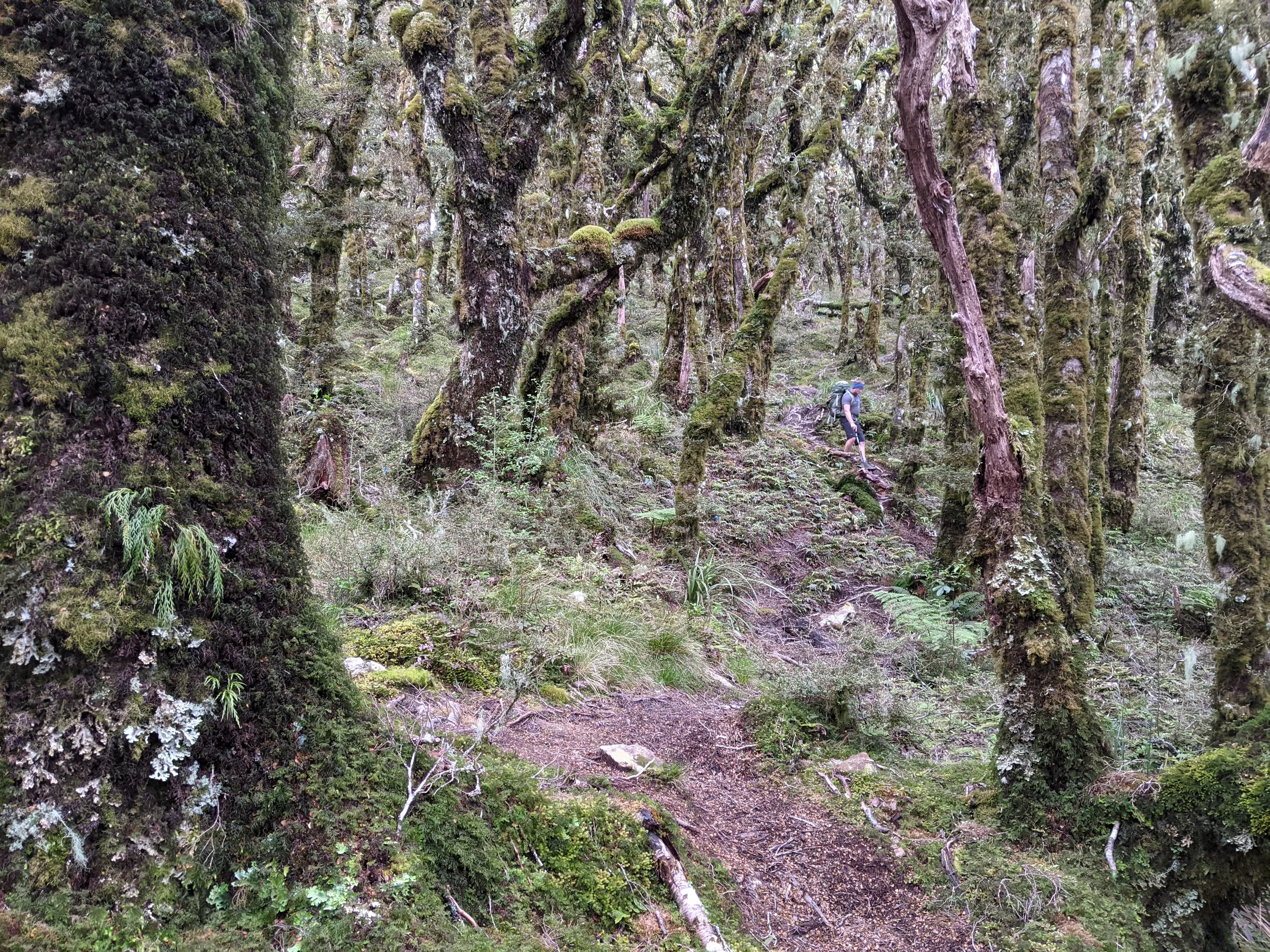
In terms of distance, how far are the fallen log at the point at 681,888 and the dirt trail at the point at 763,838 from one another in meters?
0.39

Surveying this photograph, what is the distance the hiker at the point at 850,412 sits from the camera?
13383 mm

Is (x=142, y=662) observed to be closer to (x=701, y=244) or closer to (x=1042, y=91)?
(x=1042, y=91)

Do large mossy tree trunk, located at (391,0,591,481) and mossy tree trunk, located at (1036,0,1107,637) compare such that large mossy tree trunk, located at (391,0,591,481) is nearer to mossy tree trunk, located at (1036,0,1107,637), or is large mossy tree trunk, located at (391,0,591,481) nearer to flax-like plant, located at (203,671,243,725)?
mossy tree trunk, located at (1036,0,1107,637)

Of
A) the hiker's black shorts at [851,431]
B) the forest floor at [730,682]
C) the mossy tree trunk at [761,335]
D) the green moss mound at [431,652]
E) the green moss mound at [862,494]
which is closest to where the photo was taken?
the forest floor at [730,682]

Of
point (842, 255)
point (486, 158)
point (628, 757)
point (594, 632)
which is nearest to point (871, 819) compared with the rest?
point (628, 757)

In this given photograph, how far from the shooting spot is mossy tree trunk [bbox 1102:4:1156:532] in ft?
34.1

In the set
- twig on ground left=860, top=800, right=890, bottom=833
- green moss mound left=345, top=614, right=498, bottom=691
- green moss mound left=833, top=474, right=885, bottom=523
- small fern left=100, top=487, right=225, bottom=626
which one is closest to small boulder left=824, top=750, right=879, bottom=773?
twig on ground left=860, top=800, right=890, bottom=833

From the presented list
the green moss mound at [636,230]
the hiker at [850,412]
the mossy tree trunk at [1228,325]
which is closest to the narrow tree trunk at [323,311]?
the green moss mound at [636,230]

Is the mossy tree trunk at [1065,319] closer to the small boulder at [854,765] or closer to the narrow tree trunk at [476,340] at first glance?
the small boulder at [854,765]

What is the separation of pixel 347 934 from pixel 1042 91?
9034 mm

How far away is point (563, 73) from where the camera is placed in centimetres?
802

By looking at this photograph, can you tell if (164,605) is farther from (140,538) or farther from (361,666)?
Result: (361,666)

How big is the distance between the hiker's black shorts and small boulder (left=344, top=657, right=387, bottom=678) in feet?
36.6

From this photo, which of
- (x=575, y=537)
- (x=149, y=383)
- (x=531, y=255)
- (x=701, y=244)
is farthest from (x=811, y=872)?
(x=701, y=244)
